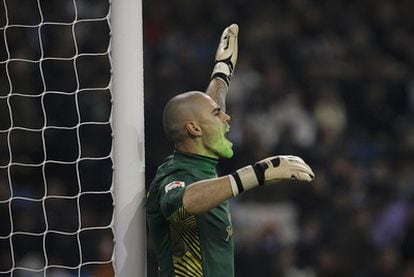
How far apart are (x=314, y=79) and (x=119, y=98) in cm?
456

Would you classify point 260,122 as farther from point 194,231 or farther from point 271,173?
point 271,173

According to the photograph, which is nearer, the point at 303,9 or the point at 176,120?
the point at 176,120

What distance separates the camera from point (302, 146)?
793cm

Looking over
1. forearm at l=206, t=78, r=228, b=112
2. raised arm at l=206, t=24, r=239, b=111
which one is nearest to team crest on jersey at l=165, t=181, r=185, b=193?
forearm at l=206, t=78, r=228, b=112

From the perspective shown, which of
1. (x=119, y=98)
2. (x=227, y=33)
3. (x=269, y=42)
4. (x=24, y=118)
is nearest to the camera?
(x=119, y=98)

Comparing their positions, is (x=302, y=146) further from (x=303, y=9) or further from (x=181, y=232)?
(x=181, y=232)

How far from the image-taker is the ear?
3.84 meters

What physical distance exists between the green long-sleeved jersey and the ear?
8 centimetres

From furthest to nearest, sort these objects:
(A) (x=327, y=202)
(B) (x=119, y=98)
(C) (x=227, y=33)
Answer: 1. (A) (x=327, y=202)
2. (C) (x=227, y=33)
3. (B) (x=119, y=98)

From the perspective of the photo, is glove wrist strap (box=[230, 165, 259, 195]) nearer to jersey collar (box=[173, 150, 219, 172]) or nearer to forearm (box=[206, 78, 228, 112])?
jersey collar (box=[173, 150, 219, 172])

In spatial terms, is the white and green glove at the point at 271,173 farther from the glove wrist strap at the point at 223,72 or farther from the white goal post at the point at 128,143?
the glove wrist strap at the point at 223,72

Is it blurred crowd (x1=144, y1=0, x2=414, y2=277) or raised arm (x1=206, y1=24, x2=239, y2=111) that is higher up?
raised arm (x1=206, y1=24, x2=239, y2=111)

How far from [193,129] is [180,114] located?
3.1 inches

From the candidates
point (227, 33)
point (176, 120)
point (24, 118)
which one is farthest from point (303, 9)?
point (176, 120)
